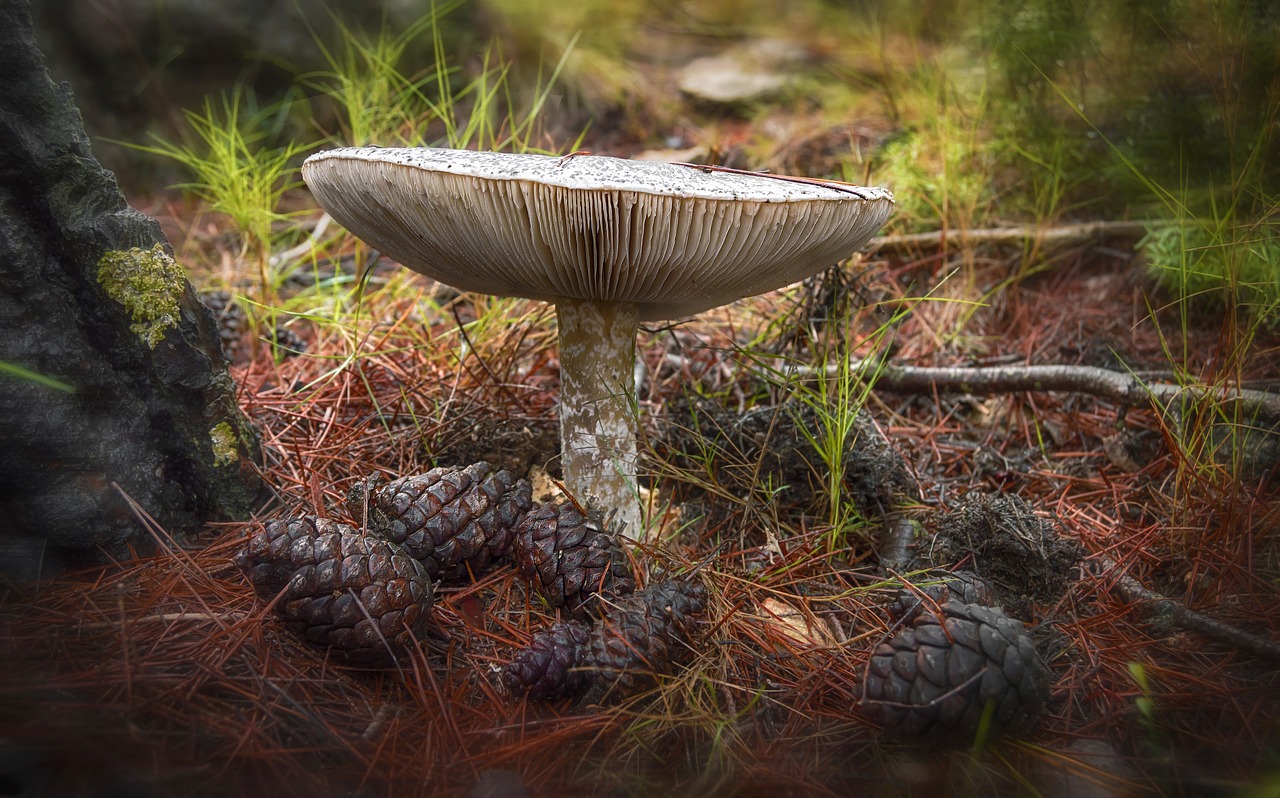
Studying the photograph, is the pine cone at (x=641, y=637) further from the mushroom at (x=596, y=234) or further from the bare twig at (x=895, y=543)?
the bare twig at (x=895, y=543)

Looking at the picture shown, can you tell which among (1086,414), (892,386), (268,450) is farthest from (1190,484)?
(268,450)

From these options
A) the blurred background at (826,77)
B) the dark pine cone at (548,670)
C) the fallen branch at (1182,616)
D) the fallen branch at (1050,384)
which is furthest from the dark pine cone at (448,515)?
the blurred background at (826,77)

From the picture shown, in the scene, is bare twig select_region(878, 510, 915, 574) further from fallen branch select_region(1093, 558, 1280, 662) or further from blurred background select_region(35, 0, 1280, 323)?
blurred background select_region(35, 0, 1280, 323)

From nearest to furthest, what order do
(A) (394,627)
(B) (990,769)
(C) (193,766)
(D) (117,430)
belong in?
(C) (193,766) < (B) (990,769) < (A) (394,627) < (D) (117,430)

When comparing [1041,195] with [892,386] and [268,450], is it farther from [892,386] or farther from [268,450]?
[268,450]

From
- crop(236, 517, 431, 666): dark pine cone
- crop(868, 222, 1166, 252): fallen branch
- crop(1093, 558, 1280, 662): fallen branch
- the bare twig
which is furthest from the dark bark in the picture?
crop(868, 222, 1166, 252): fallen branch

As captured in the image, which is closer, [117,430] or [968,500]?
[117,430]
